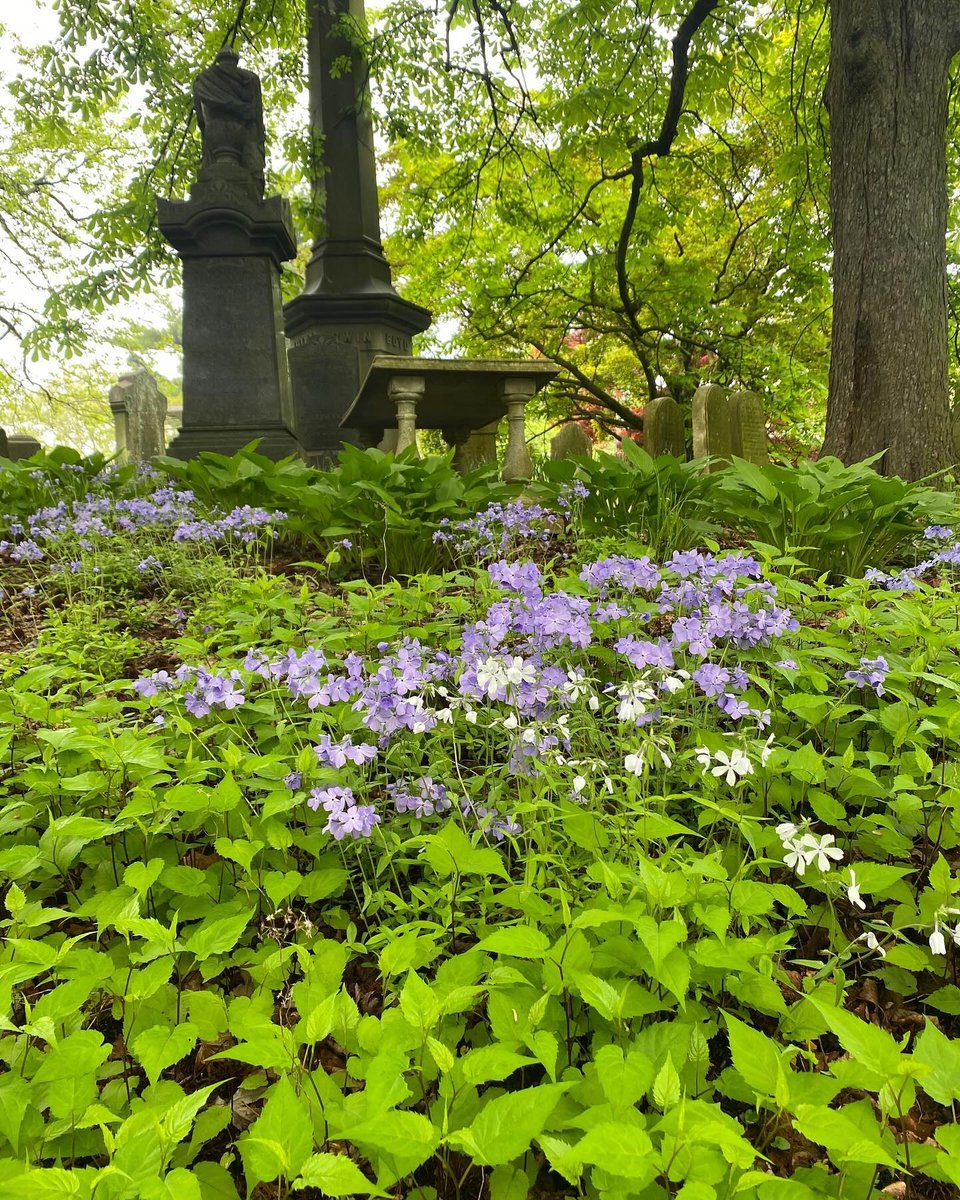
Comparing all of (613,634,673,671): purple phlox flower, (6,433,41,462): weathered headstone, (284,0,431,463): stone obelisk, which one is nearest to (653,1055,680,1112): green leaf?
(613,634,673,671): purple phlox flower

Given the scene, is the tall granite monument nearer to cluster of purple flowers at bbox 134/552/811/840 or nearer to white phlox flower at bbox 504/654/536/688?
cluster of purple flowers at bbox 134/552/811/840

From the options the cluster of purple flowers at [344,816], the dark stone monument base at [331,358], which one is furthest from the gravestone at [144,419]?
the cluster of purple flowers at [344,816]

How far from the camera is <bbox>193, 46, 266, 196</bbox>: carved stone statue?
7500mm

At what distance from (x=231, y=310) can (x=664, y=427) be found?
441cm

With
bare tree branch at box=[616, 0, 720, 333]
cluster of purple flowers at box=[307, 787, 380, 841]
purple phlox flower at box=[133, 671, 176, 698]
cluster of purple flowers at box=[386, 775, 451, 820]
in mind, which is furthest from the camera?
bare tree branch at box=[616, 0, 720, 333]

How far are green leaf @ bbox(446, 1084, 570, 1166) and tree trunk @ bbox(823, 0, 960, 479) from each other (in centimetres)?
490

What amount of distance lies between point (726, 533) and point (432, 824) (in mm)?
2962

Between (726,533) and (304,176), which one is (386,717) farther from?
(304,176)

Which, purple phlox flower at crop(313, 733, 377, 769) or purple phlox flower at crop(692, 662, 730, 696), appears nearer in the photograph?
purple phlox flower at crop(313, 733, 377, 769)

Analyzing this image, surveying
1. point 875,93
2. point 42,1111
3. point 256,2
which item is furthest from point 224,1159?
point 256,2

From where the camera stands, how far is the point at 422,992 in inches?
41.6

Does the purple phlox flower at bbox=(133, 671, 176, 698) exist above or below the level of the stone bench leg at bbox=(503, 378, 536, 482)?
below

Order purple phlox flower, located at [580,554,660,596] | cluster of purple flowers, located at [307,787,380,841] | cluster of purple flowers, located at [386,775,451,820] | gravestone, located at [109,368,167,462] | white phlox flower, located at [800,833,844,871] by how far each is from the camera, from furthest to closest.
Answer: gravestone, located at [109,368,167,462], purple phlox flower, located at [580,554,660,596], cluster of purple flowers, located at [386,775,451,820], cluster of purple flowers, located at [307,787,380,841], white phlox flower, located at [800,833,844,871]

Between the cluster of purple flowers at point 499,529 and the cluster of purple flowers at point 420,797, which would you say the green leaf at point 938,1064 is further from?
the cluster of purple flowers at point 499,529
